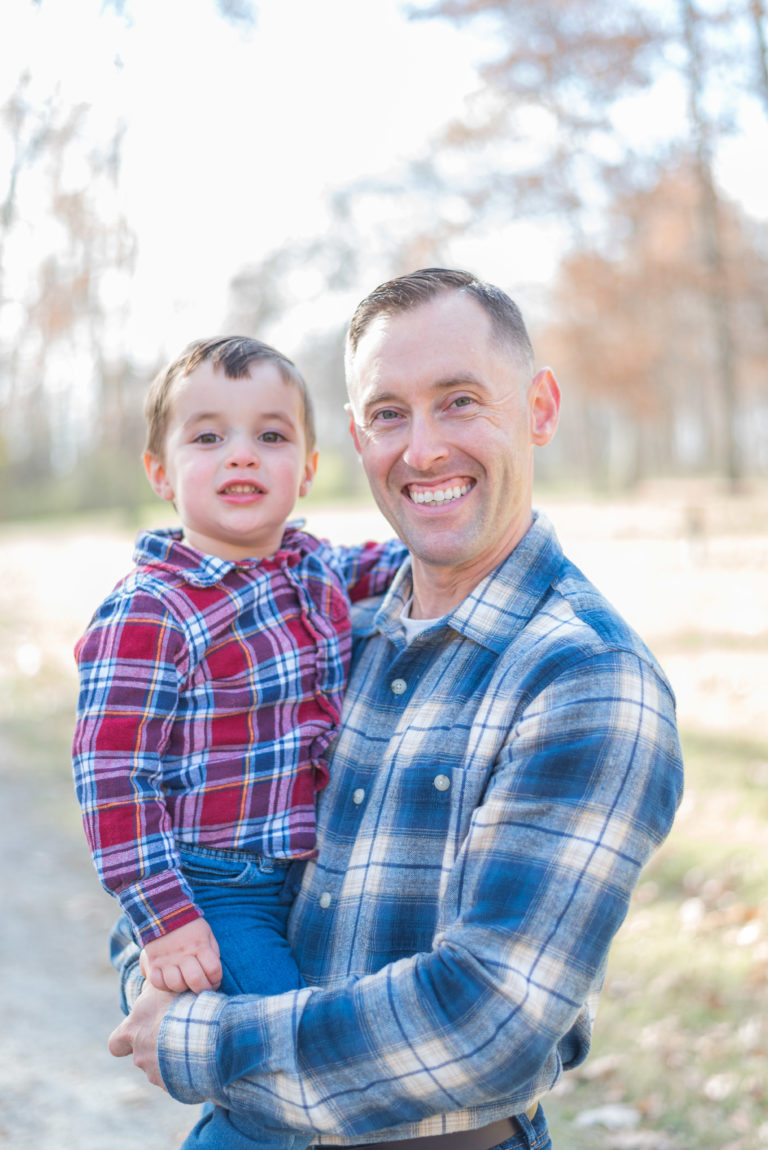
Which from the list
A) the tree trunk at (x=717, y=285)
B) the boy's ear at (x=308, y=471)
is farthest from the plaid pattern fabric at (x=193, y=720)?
the tree trunk at (x=717, y=285)

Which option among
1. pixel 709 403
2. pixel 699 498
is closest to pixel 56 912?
pixel 699 498

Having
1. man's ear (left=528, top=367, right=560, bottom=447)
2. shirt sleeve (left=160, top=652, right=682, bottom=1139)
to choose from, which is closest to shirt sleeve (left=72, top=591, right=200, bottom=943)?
shirt sleeve (left=160, top=652, right=682, bottom=1139)

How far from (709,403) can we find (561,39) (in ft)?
135

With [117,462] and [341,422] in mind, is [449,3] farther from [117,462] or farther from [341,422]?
[341,422]

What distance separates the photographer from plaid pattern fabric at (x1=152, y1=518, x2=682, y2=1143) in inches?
60.2

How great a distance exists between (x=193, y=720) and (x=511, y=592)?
0.70 metres

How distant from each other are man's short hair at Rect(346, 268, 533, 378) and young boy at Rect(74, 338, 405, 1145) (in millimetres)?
418

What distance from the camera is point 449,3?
38.3 ft

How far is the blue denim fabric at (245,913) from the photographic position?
1915 mm

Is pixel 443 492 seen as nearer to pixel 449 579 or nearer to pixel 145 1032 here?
pixel 449 579

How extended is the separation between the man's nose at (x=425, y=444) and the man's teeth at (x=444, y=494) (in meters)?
0.06

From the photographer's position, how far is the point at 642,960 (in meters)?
4.66

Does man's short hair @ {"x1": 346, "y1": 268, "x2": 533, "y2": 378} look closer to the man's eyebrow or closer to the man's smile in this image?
the man's eyebrow


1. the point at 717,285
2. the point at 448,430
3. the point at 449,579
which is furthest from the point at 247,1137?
the point at 717,285
